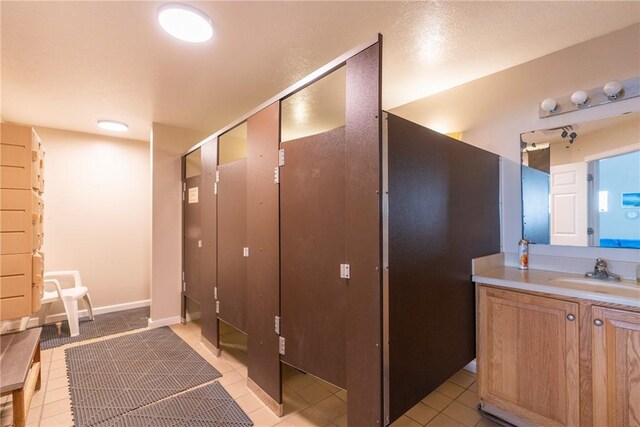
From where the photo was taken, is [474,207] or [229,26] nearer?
[229,26]

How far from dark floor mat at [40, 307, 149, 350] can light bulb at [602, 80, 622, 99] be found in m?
4.99

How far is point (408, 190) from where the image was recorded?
154 centimetres

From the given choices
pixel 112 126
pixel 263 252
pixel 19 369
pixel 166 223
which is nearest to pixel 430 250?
pixel 263 252

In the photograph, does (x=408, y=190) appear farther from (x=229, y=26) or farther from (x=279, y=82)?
(x=279, y=82)

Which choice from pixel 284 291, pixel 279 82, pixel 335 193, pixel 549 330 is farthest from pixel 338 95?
pixel 549 330

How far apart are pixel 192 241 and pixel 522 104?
145 inches

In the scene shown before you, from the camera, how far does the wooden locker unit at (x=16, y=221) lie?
1.89m

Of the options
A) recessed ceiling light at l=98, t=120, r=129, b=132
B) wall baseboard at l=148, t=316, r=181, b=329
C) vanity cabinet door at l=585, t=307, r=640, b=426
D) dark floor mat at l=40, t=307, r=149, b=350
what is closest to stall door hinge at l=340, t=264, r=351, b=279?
vanity cabinet door at l=585, t=307, r=640, b=426

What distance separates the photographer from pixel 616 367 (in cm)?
144

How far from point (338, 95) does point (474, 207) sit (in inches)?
66.2

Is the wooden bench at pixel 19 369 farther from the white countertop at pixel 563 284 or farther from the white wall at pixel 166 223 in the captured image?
the white countertop at pixel 563 284

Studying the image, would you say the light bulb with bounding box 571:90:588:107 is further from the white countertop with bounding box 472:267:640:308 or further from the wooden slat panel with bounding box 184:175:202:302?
the wooden slat panel with bounding box 184:175:202:302

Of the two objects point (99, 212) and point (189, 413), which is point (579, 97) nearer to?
point (189, 413)

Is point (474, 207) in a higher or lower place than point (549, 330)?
higher
